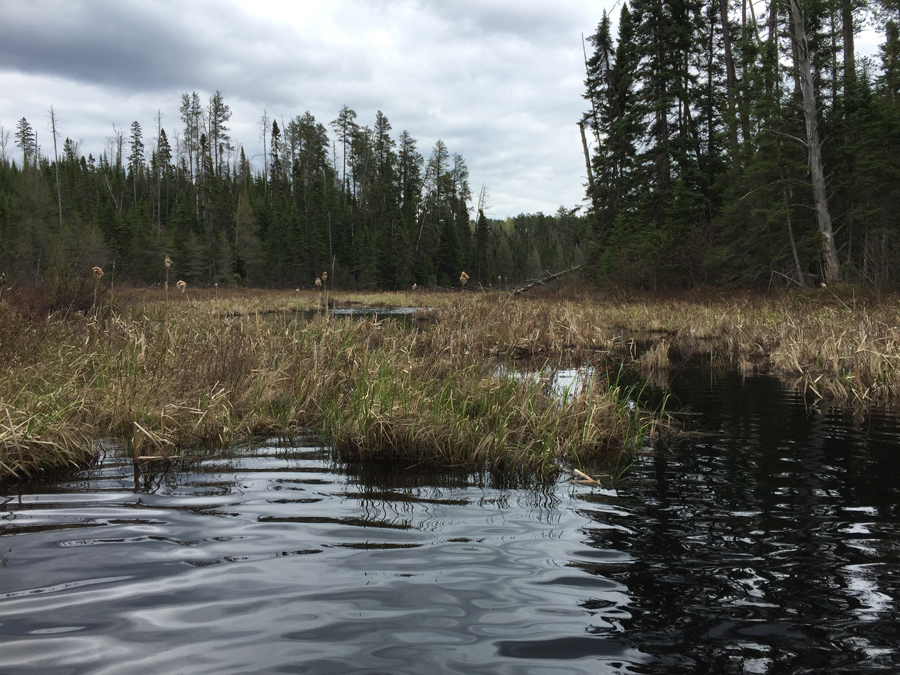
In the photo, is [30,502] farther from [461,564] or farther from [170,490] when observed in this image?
[461,564]

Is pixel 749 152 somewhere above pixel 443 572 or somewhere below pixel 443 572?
above

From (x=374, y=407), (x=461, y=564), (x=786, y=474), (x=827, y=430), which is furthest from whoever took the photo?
(x=827, y=430)

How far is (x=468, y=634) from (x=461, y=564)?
522mm

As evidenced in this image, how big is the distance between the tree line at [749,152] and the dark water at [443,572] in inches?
520

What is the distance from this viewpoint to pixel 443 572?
242 centimetres

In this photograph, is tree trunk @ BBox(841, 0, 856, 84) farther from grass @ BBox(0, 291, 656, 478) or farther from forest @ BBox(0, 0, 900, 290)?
grass @ BBox(0, 291, 656, 478)

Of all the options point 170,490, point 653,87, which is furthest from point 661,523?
point 653,87

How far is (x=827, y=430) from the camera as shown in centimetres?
534

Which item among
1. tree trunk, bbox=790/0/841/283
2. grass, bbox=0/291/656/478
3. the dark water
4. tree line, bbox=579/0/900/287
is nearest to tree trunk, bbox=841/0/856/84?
tree line, bbox=579/0/900/287

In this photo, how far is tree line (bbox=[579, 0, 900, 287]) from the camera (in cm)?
1777

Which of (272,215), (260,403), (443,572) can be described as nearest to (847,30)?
(260,403)

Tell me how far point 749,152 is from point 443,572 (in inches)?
906

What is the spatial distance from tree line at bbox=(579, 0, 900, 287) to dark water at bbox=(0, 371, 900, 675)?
13.2 metres

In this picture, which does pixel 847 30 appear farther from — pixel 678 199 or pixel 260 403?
pixel 260 403
